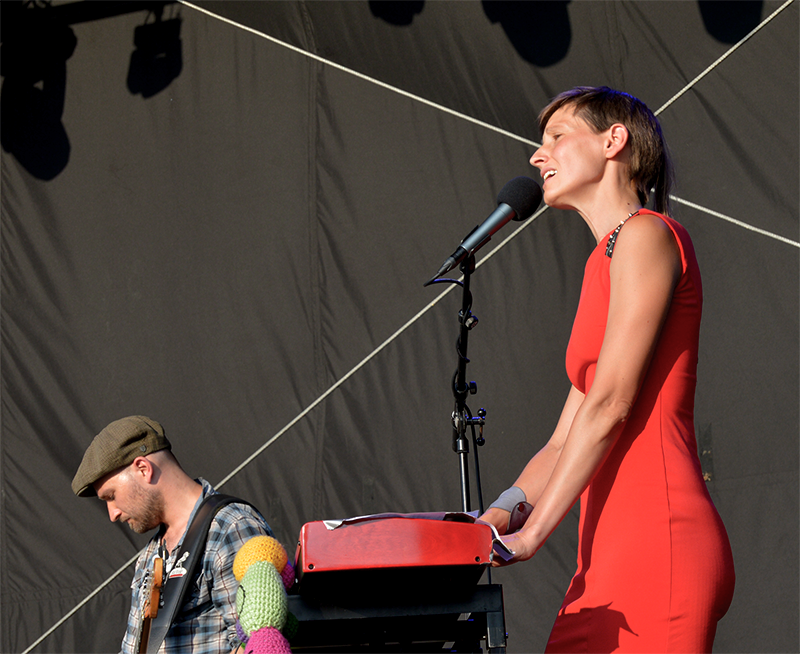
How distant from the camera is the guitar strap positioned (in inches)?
91.6

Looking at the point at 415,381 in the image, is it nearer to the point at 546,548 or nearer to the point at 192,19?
the point at 546,548

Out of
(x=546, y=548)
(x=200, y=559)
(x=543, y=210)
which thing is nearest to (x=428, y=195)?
(x=543, y=210)

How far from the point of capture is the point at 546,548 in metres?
3.60

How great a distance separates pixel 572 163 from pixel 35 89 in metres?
3.60

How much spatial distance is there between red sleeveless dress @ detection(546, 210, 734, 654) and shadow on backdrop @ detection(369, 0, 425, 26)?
311cm

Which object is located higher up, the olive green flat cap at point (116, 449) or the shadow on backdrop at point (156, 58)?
the shadow on backdrop at point (156, 58)

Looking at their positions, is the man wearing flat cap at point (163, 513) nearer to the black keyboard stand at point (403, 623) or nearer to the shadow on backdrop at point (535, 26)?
the black keyboard stand at point (403, 623)

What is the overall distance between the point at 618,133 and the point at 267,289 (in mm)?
2764

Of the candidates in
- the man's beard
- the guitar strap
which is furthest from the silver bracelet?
the man's beard

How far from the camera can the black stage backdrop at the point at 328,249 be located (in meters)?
3.70

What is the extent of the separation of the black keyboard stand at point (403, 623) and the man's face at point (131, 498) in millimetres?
1363

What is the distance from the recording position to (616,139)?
145cm

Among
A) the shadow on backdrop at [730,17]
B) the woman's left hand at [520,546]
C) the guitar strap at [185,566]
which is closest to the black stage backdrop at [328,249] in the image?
the shadow on backdrop at [730,17]

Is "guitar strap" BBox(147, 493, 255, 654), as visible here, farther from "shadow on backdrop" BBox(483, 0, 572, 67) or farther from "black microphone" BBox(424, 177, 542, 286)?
"shadow on backdrop" BBox(483, 0, 572, 67)
